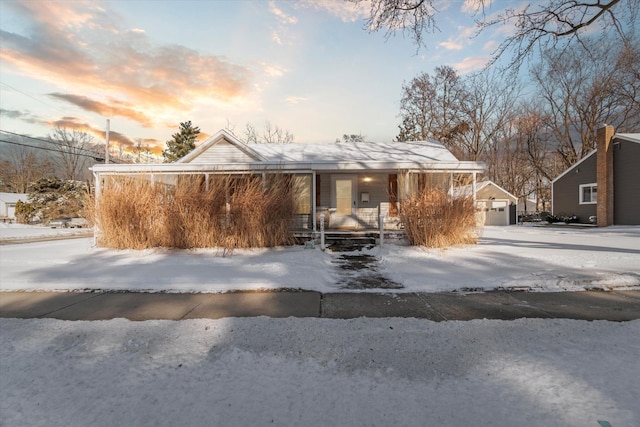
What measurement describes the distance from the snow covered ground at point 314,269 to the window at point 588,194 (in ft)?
46.1

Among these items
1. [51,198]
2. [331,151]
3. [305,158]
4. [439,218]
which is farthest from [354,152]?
[51,198]

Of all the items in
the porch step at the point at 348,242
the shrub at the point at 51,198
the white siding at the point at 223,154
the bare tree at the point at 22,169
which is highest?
the bare tree at the point at 22,169

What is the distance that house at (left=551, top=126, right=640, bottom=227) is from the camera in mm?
16891

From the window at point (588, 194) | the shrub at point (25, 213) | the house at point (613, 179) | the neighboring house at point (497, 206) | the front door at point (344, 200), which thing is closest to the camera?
the front door at point (344, 200)

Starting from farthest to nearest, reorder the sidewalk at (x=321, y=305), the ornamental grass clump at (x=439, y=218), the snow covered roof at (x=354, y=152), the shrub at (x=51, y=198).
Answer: the shrub at (x=51, y=198)
the snow covered roof at (x=354, y=152)
the ornamental grass clump at (x=439, y=218)
the sidewalk at (x=321, y=305)

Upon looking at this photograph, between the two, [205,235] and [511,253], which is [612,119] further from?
[205,235]

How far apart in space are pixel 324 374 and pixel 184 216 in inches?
324

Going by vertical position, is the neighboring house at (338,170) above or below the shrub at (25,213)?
above

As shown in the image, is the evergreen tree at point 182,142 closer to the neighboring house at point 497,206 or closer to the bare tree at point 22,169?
the bare tree at point 22,169

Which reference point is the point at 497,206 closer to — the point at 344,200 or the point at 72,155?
the point at 344,200

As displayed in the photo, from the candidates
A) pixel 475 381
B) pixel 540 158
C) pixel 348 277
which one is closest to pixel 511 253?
pixel 348 277

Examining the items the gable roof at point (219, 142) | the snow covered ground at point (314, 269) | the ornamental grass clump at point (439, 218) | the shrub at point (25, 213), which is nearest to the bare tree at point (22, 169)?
the shrub at point (25, 213)

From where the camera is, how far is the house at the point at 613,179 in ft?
55.4

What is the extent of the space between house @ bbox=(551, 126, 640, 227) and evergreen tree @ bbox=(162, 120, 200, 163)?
4020 centimetres
